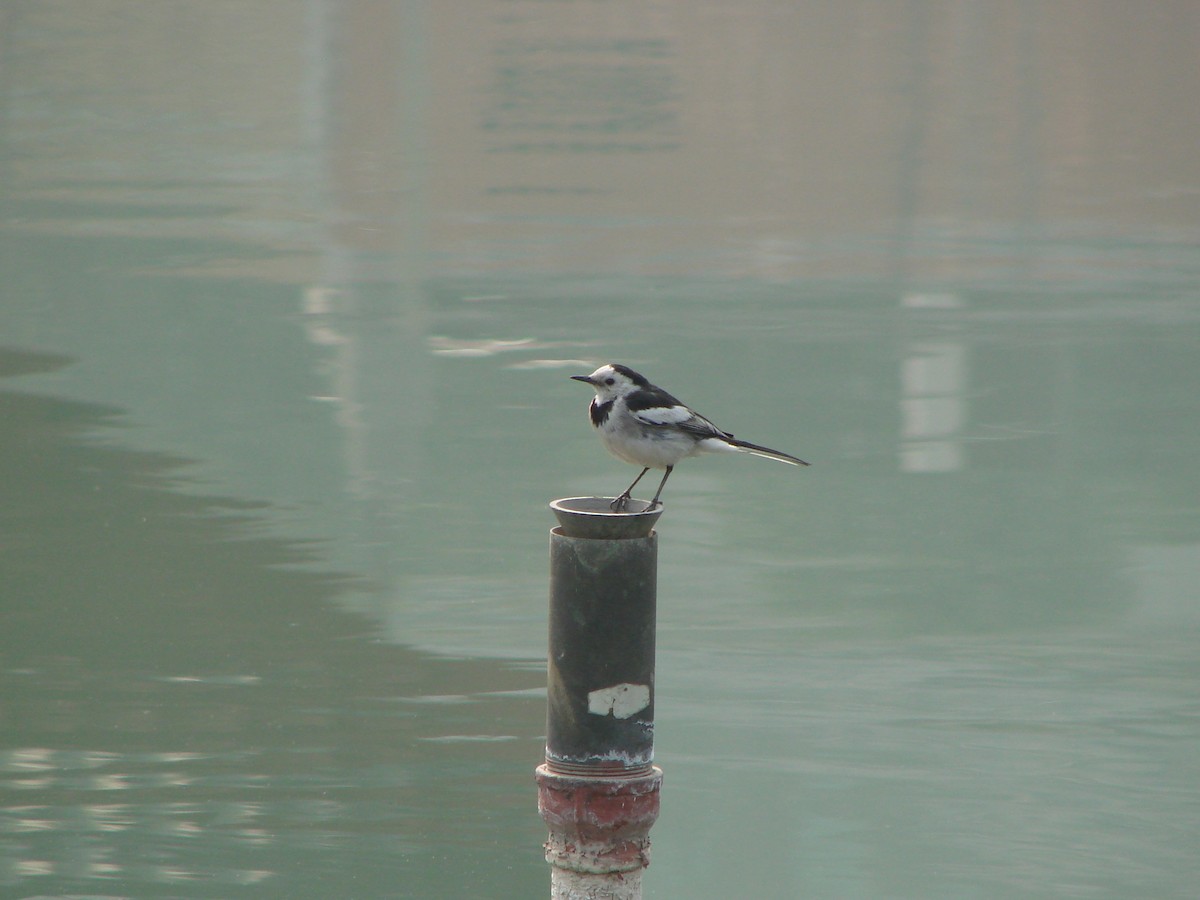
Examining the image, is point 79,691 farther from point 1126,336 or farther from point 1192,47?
point 1192,47

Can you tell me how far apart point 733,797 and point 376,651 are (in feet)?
6.95

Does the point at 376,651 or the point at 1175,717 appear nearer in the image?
the point at 1175,717

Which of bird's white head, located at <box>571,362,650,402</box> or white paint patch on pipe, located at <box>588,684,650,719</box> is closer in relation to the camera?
white paint patch on pipe, located at <box>588,684,650,719</box>

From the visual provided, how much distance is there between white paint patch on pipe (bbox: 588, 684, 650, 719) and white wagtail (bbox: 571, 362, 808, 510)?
1016 millimetres

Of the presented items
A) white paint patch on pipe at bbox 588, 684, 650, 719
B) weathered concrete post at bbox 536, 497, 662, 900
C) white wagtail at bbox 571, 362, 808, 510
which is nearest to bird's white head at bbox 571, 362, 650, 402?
white wagtail at bbox 571, 362, 808, 510

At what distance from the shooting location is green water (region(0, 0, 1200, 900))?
7066 mm

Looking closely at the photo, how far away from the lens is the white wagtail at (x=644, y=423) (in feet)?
18.5

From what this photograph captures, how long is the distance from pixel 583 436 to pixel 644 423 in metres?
7.21

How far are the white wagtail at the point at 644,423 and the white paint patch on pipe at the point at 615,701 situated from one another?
1016mm

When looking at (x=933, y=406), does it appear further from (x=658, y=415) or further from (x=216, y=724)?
(x=658, y=415)

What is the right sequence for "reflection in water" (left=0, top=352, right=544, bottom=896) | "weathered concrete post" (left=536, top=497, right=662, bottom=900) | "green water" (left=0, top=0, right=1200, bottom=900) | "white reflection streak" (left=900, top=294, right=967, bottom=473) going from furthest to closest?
"white reflection streak" (left=900, top=294, right=967, bottom=473), "green water" (left=0, top=0, right=1200, bottom=900), "reflection in water" (left=0, top=352, right=544, bottom=896), "weathered concrete post" (left=536, top=497, right=662, bottom=900)

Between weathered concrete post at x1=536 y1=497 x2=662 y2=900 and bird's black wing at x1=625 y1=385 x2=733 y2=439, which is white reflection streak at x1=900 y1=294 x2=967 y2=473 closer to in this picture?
bird's black wing at x1=625 y1=385 x2=733 y2=439

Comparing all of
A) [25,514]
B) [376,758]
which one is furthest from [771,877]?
[25,514]

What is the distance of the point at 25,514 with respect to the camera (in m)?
10.7
